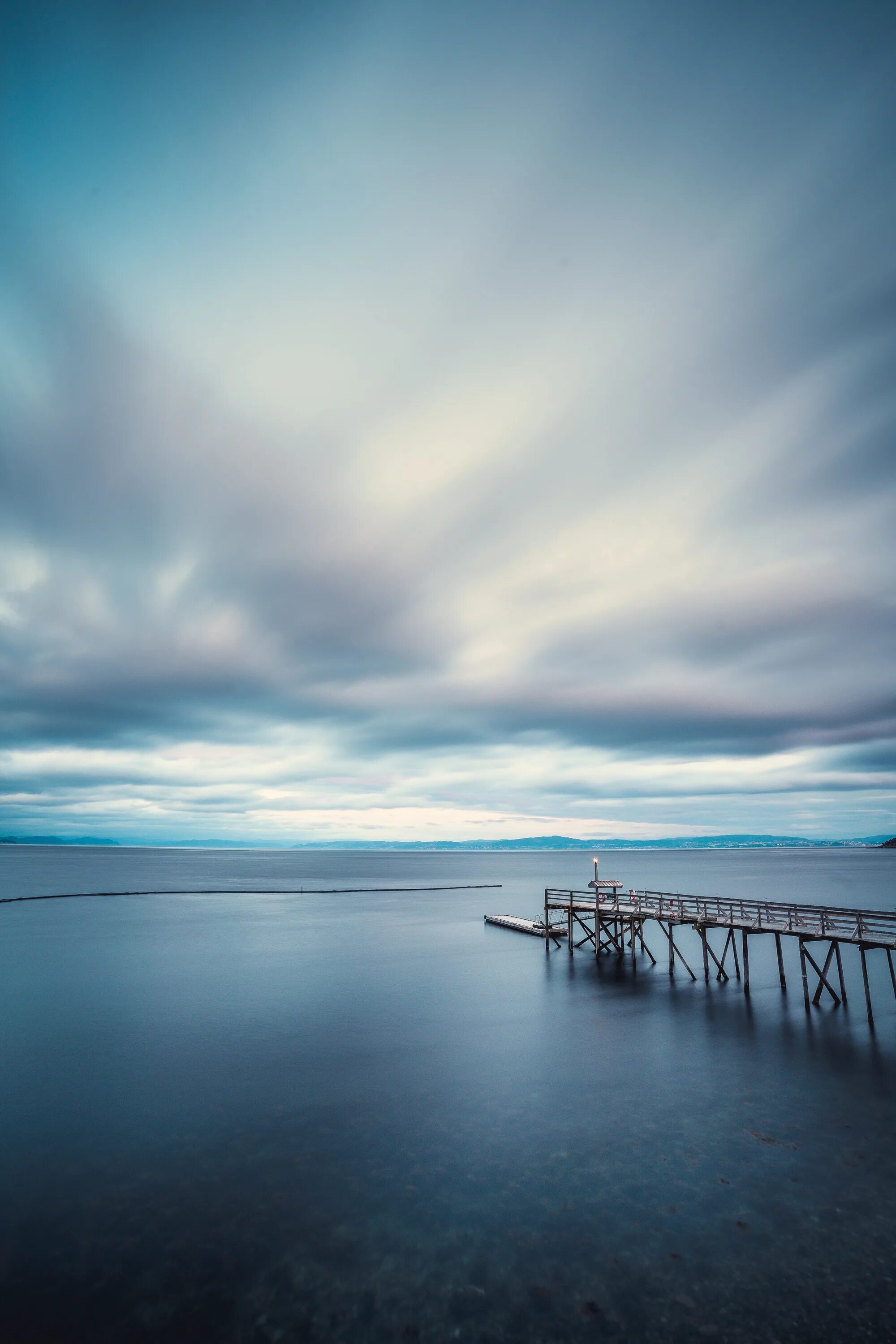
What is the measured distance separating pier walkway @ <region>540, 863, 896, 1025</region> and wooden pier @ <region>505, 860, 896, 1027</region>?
0.08m

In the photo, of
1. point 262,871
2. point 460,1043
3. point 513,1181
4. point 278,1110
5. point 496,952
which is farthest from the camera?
point 262,871

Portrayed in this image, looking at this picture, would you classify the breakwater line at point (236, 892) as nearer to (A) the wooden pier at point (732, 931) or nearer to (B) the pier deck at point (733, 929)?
(A) the wooden pier at point (732, 931)

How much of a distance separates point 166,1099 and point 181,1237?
839 centimetres

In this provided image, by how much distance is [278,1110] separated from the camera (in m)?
19.4

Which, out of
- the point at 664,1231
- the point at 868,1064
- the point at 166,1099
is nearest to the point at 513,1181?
the point at 664,1231

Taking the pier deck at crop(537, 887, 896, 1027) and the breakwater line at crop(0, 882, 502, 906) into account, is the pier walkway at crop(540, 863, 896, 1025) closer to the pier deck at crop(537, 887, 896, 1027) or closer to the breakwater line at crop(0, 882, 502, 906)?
the pier deck at crop(537, 887, 896, 1027)

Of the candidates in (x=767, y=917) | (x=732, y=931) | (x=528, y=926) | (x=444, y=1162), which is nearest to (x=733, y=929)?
(x=732, y=931)

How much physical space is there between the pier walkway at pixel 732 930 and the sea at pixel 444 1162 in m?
1.80

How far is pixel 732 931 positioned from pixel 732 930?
2.80 ft

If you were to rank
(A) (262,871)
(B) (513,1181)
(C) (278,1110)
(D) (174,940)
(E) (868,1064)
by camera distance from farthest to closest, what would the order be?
(A) (262,871) < (D) (174,940) < (E) (868,1064) < (C) (278,1110) < (B) (513,1181)

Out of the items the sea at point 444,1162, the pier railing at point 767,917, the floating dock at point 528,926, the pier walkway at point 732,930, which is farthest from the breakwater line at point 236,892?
the pier railing at point 767,917

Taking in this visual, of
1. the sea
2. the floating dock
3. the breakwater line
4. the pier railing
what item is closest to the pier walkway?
the pier railing

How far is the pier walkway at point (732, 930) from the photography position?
2922 cm

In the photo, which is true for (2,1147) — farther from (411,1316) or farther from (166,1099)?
(411,1316)
